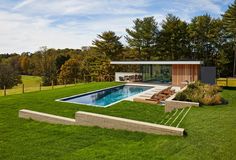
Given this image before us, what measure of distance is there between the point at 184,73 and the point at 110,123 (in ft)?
50.0

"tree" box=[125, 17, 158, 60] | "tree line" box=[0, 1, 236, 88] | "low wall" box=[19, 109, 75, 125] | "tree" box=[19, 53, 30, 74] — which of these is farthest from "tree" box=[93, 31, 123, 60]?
"tree" box=[19, 53, 30, 74]

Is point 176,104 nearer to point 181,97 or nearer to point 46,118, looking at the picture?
point 181,97

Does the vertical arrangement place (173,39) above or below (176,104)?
above

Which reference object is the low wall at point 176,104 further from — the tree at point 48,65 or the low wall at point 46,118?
the tree at point 48,65

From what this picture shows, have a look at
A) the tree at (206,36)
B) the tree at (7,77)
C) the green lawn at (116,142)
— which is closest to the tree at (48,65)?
the tree at (7,77)

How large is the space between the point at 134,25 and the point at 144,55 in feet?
16.0

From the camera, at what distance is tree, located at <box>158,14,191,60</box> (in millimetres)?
32344

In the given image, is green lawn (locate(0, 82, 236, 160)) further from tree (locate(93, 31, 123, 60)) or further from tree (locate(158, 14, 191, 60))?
tree (locate(93, 31, 123, 60))

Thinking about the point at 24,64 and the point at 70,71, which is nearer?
the point at 70,71

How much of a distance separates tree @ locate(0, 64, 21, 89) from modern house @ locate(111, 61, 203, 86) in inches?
1066

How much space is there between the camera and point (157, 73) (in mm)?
26000

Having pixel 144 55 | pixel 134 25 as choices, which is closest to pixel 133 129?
pixel 144 55

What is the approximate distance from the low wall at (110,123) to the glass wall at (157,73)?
674 inches

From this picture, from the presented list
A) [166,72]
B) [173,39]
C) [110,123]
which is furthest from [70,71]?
[110,123]
